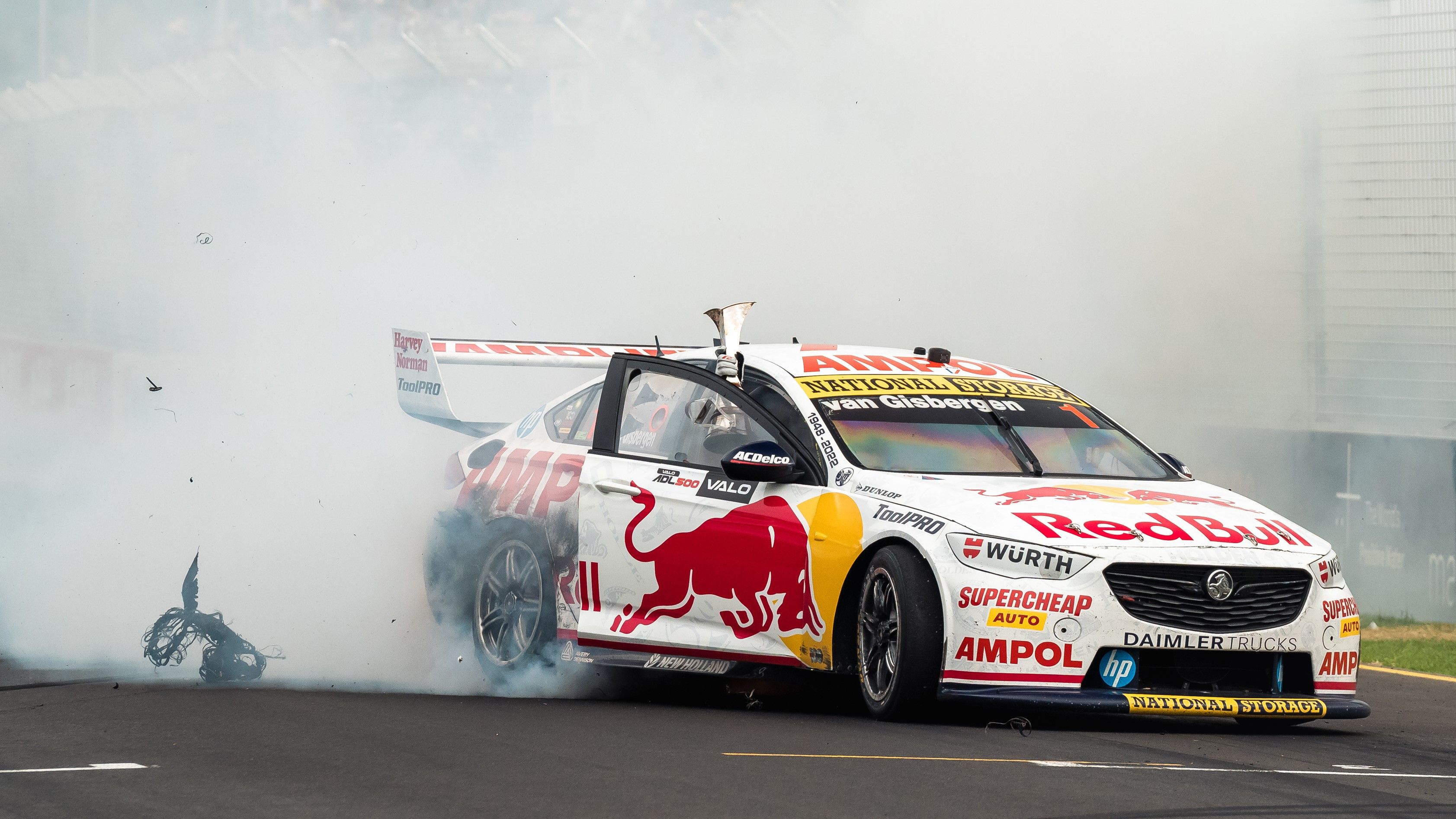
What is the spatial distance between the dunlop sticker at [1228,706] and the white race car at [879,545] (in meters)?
0.01

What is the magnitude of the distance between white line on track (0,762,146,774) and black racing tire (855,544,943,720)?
8.11ft

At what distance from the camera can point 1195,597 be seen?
6496mm

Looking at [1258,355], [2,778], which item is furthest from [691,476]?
[1258,355]

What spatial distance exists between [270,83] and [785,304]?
437cm

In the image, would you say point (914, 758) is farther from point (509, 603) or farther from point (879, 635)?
point (509, 603)

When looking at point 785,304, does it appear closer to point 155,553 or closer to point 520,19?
point 520,19

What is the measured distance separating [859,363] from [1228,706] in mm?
2226

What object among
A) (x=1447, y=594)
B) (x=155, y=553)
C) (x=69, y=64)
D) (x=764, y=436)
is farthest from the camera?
(x=1447, y=594)

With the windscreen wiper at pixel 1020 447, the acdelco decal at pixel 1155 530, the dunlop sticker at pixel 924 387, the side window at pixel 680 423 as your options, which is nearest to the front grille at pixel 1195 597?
the acdelco decal at pixel 1155 530

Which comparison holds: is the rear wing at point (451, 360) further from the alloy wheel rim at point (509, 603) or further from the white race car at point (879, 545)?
the alloy wheel rim at point (509, 603)

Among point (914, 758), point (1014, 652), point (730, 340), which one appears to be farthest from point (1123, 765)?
point (730, 340)

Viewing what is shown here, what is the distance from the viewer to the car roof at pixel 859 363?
7.89 meters

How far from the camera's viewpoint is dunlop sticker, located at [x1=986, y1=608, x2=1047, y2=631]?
641 cm

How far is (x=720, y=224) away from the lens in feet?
49.2
